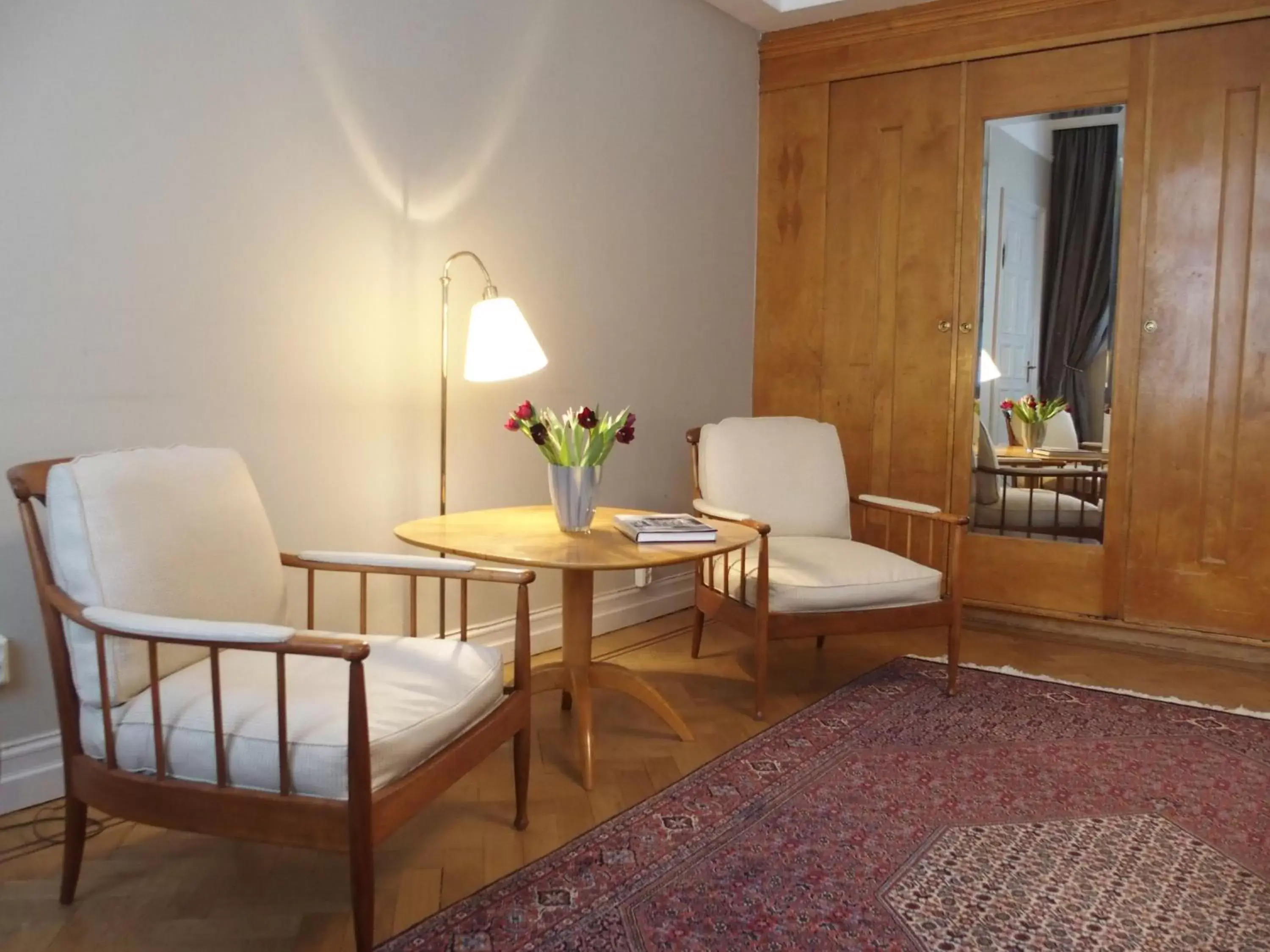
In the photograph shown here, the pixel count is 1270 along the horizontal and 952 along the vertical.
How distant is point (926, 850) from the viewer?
6.71 ft

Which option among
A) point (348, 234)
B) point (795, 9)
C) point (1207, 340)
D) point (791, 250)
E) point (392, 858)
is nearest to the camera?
point (392, 858)

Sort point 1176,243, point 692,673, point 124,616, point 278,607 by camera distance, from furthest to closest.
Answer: point 1176,243 → point 692,673 → point 278,607 → point 124,616

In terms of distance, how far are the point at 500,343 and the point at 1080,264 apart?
2.30 metres

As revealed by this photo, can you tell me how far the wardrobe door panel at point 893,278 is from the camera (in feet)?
13.2

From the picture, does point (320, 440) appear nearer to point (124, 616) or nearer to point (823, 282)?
point (124, 616)

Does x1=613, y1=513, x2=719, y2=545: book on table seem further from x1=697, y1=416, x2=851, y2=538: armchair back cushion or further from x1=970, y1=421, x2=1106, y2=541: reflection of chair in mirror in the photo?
x1=970, y1=421, x2=1106, y2=541: reflection of chair in mirror

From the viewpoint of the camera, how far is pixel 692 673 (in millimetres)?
3268

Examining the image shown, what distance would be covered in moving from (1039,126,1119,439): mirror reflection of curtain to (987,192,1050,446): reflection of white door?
0.14 feet

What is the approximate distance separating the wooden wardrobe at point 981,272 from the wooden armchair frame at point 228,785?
2.80 meters

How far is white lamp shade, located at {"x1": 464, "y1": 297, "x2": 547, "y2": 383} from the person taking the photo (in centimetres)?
276

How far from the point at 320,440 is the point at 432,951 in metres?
1.47

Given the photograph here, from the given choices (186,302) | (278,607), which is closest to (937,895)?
(278,607)

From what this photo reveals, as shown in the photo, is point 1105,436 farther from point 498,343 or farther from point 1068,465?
point 498,343

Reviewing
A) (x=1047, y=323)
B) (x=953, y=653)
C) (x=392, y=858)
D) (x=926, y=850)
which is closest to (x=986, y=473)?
(x=1047, y=323)
